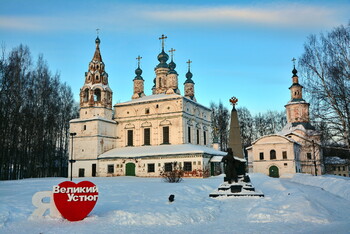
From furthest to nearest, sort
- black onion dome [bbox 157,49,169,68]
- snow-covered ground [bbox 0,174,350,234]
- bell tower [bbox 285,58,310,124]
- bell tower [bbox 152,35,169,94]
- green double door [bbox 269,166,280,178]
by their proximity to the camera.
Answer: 1. bell tower [bbox 285,58,310,124]
2. black onion dome [bbox 157,49,169,68]
3. bell tower [bbox 152,35,169,94]
4. green double door [bbox 269,166,280,178]
5. snow-covered ground [bbox 0,174,350,234]

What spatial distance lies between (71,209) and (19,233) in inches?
62.1

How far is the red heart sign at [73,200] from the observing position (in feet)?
27.4

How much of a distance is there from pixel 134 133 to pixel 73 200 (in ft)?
79.7

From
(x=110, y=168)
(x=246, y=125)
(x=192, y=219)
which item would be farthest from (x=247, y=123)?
(x=192, y=219)

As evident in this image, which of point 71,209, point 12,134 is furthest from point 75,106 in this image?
point 71,209

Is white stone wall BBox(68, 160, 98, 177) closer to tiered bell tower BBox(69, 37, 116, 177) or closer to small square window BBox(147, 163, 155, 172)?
tiered bell tower BBox(69, 37, 116, 177)

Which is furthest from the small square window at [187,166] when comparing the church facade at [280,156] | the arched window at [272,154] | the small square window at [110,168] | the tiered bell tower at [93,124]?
the arched window at [272,154]

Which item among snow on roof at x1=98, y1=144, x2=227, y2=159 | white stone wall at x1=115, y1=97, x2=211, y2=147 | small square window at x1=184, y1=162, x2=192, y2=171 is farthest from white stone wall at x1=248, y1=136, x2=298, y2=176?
small square window at x1=184, y1=162, x2=192, y2=171

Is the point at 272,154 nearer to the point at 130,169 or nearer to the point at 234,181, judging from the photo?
the point at 130,169

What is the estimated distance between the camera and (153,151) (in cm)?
2939

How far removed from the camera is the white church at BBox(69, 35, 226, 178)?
28859mm

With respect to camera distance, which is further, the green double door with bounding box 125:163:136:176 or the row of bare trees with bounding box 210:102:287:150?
the row of bare trees with bounding box 210:102:287:150

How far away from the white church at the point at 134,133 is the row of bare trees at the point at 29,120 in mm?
3636

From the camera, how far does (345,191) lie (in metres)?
13.2
